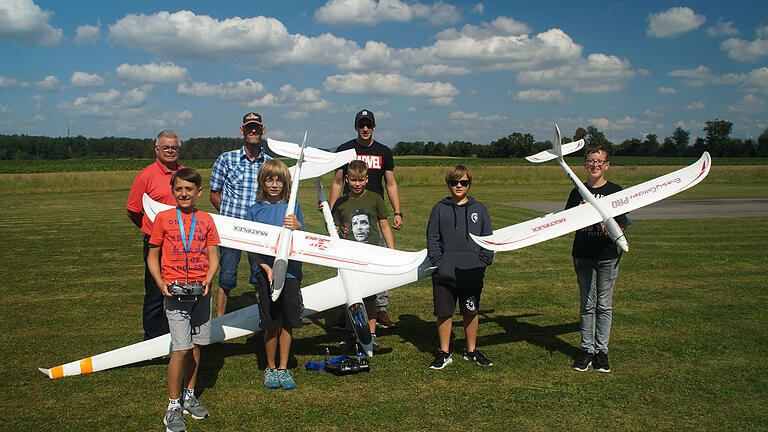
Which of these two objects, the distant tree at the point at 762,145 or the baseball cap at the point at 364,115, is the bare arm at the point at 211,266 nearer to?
the baseball cap at the point at 364,115

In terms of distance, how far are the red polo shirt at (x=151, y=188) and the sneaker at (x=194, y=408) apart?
4.93ft

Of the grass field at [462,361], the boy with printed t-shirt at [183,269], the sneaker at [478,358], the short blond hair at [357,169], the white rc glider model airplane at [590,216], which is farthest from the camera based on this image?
the short blond hair at [357,169]

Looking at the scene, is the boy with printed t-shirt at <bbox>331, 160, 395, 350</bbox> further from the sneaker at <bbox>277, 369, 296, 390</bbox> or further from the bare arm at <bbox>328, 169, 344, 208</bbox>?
the sneaker at <bbox>277, 369, 296, 390</bbox>

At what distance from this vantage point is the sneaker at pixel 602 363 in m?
4.39

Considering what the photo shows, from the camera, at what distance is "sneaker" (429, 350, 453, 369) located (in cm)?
448

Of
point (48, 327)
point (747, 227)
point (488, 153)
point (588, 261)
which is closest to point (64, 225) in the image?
point (48, 327)

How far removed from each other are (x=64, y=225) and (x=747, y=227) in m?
20.7

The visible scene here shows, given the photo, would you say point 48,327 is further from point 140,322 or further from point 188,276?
point 188,276

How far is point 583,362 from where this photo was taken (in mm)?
4445

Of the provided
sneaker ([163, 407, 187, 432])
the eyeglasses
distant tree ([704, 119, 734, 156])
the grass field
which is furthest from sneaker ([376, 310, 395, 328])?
distant tree ([704, 119, 734, 156])

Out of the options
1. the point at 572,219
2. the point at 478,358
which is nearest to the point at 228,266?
the point at 478,358

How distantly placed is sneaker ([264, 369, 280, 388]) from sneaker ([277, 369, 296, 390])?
0.03m

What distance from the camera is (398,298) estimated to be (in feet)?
23.2

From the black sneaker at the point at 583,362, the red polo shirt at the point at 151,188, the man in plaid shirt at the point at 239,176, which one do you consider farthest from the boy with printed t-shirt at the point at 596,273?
the red polo shirt at the point at 151,188
